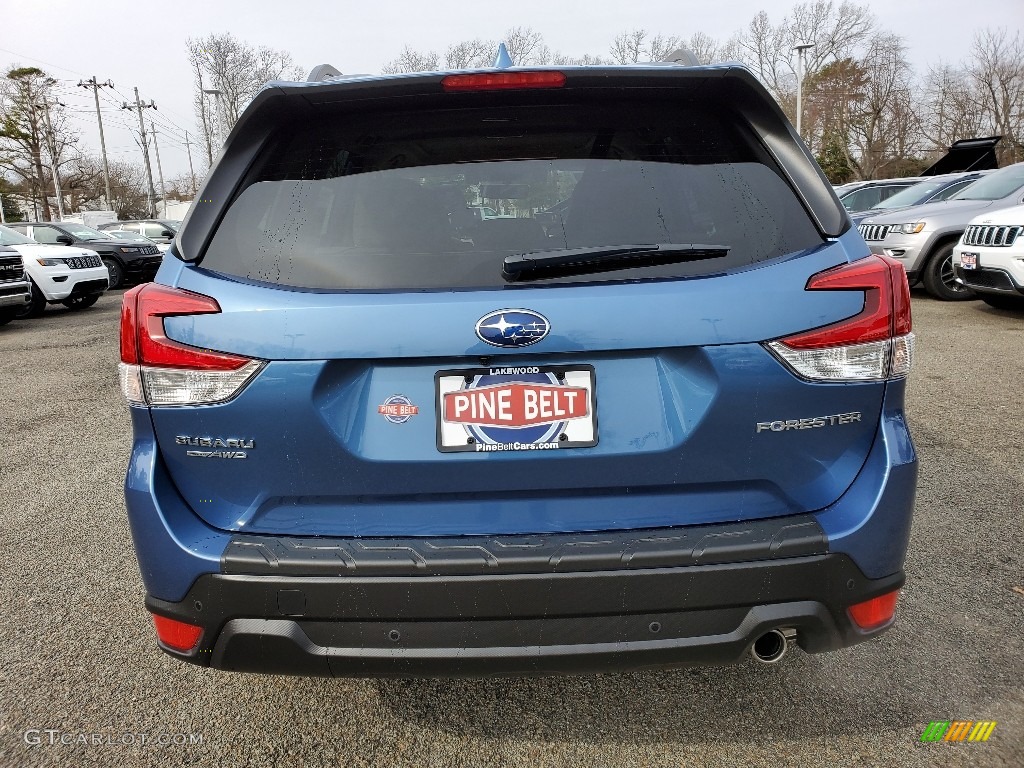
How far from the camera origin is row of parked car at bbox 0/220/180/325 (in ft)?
36.2

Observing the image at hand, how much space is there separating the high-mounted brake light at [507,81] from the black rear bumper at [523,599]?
1.11 m

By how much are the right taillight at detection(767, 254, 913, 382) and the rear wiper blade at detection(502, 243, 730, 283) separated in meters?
0.27

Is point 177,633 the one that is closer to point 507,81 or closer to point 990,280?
point 507,81

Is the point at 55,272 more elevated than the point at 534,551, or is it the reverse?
the point at 534,551

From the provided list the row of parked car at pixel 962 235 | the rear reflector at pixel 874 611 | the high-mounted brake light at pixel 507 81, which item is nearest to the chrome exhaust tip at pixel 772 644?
the rear reflector at pixel 874 611

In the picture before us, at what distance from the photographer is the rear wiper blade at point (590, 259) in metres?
1.66

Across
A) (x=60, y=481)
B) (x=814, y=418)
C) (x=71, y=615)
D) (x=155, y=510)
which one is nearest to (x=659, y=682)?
(x=814, y=418)

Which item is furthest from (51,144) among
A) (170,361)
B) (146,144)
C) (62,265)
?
(170,361)

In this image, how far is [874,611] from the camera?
178 cm

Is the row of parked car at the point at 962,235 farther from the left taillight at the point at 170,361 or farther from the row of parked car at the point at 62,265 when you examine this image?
the row of parked car at the point at 62,265

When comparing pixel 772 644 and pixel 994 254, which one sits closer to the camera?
pixel 772 644

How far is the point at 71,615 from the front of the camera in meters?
2.86

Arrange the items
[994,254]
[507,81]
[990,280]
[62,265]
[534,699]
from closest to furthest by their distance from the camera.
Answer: [507,81] → [534,699] → [994,254] → [990,280] → [62,265]

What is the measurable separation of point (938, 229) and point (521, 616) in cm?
1055
